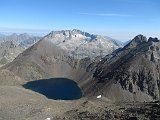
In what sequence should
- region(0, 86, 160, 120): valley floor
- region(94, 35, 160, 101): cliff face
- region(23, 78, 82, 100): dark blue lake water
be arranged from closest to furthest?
region(0, 86, 160, 120): valley floor → region(94, 35, 160, 101): cliff face → region(23, 78, 82, 100): dark blue lake water

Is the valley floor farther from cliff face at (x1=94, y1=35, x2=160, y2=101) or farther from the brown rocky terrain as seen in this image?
cliff face at (x1=94, y1=35, x2=160, y2=101)

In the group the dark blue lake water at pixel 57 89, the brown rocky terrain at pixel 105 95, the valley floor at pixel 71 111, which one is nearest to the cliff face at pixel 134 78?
the brown rocky terrain at pixel 105 95

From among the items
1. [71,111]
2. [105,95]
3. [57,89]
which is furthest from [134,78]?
[71,111]

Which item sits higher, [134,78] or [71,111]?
[71,111]

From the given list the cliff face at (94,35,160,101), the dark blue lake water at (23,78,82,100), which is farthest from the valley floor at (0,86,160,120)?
the cliff face at (94,35,160,101)

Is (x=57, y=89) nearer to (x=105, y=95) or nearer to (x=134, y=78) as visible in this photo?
(x=105, y=95)

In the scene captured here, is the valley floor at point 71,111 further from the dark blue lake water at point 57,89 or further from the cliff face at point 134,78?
the cliff face at point 134,78

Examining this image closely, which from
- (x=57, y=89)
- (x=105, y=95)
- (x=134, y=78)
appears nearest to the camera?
(x=105, y=95)

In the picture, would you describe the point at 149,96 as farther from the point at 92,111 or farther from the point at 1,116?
the point at 1,116
